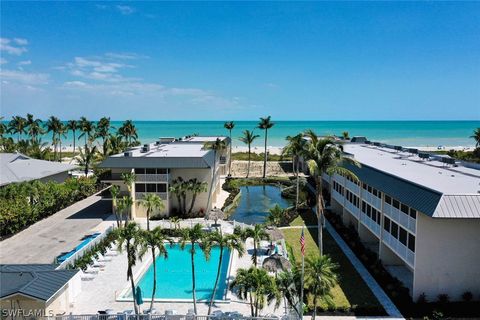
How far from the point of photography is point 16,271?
2134cm

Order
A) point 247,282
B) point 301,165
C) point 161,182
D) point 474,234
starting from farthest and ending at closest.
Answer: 1. point 301,165
2. point 161,182
3. point 474,234
4. point 247,282

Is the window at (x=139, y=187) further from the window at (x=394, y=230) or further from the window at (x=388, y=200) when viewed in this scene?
the window at (x=394, y=230)

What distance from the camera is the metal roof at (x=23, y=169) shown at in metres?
45.2

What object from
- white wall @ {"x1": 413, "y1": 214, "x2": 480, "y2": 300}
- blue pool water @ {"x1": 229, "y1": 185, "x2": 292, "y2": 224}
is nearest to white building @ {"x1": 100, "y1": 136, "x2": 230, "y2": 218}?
blue pool water @ {"x1": 229, "y1": 185, "x2": 292, "y2": 224}

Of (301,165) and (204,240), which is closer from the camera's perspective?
(204,240)

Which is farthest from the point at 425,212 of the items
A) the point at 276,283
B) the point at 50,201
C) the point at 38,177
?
the point at 38,177

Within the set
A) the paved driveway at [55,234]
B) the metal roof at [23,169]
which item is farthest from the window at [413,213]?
the metal roof at [23,169]

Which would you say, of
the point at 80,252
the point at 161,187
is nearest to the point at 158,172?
the point at 161,187

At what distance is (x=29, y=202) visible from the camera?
40.6 meters

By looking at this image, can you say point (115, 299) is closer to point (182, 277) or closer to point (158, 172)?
point (182, 277)

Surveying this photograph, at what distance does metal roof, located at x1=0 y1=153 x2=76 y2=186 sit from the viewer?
4522 centimetres

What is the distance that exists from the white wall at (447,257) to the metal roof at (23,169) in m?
40.7

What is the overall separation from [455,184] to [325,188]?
27274 millimetres

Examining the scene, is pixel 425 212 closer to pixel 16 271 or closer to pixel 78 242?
pixel 16 271
